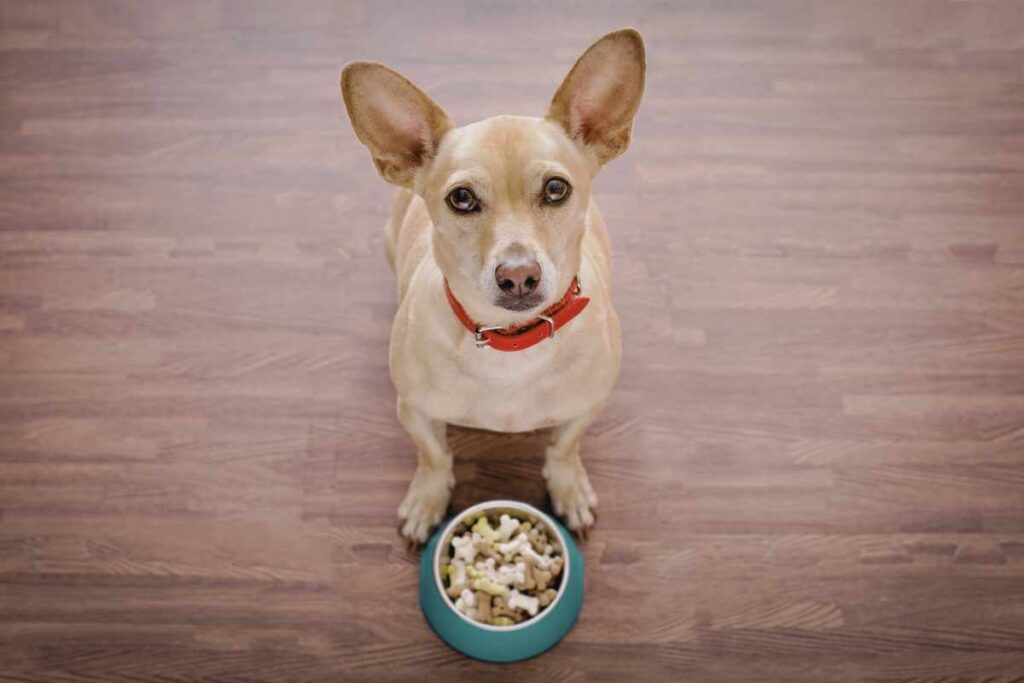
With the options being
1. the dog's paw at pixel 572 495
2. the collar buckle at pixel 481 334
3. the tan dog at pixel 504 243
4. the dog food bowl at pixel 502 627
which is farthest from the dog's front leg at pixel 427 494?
the collar buckle at pixel 481 334

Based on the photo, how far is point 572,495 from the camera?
279 centimetres

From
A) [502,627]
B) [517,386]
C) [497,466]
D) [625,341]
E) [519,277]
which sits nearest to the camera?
[519,277]

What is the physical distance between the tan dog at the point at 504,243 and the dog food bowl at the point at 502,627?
316 millimetres

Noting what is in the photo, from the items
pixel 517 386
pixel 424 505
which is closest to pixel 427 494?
pixel 424 505

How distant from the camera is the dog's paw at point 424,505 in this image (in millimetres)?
2766

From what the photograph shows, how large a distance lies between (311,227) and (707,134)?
63.0 inches

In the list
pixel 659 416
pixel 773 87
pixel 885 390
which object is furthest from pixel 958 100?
pixel 659 416

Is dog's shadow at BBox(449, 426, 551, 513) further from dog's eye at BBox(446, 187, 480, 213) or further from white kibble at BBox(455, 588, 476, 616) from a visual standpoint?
dog's eye at BBox(446, 187, 480, 213)

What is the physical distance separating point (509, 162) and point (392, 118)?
0.29 metres

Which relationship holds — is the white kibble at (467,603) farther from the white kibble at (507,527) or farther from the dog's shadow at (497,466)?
the dog's shadow at (497,466)

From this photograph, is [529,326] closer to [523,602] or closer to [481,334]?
[481,334]

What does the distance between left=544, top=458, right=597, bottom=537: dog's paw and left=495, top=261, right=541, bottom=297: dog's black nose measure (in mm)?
1049

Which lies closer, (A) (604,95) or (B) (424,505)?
(A) (604,95)

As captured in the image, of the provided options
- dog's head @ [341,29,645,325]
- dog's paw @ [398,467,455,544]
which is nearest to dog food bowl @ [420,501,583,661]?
dog's paw @ [398,467,455,544]
